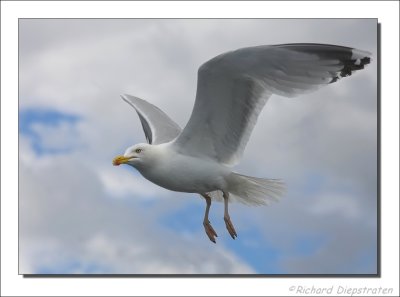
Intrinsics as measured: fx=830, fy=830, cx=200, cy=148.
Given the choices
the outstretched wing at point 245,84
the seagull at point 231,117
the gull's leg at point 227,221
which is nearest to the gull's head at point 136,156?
the seagull at point 231,117

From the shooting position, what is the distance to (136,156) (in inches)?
165

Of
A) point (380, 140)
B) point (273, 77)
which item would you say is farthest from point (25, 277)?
point (380, 140)

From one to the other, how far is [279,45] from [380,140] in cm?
110

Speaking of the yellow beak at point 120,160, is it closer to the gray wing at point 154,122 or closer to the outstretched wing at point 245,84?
the outstretched wing at point 245,84

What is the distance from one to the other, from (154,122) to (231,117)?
108 cm

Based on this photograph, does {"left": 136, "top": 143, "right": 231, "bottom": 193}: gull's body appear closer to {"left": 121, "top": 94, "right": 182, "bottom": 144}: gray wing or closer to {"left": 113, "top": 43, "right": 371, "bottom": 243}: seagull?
{"left": 113, "top": 43, "right": 371, "bottom": 243}: seagull

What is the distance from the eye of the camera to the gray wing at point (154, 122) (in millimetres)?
4865

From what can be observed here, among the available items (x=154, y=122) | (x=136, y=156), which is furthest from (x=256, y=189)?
(x=154, y=122)

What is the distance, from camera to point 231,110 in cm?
406

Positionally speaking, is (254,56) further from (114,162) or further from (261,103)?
(114,162)

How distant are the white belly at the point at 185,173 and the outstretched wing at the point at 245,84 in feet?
0.18

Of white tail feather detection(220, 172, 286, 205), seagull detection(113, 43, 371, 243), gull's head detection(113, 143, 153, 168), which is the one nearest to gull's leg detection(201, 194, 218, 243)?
seagull detection(113, 43, 371, 243)

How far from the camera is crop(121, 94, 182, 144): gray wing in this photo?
16.0 ft

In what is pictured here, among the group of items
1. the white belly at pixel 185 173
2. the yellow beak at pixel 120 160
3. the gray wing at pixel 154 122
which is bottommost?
the white belly at pixel 185 173
